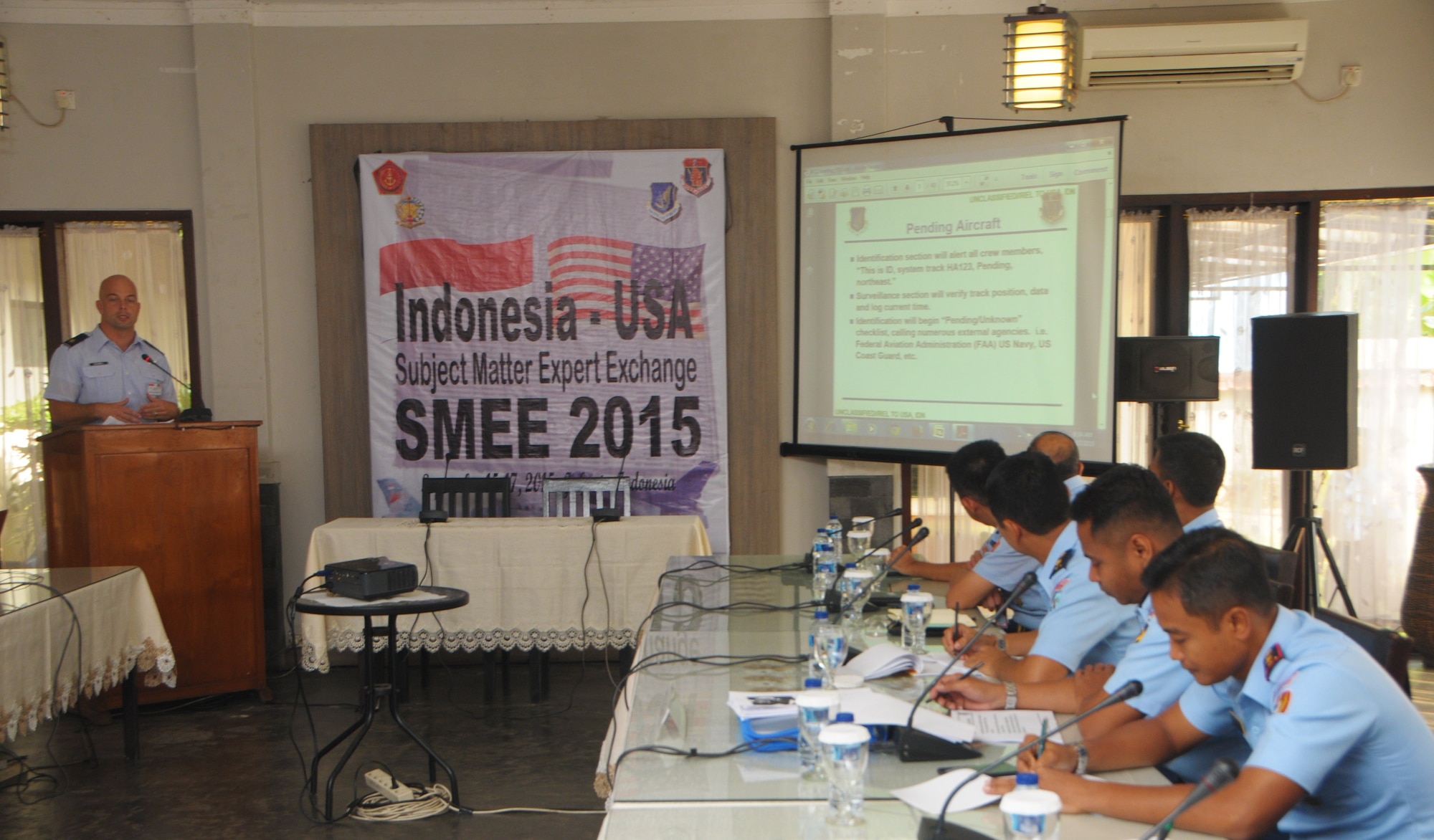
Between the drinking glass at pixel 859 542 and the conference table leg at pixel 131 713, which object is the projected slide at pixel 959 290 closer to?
the drinking glass at pixel 859 542

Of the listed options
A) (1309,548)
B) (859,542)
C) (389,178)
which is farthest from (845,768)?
(389,178)

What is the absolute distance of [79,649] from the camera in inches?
138

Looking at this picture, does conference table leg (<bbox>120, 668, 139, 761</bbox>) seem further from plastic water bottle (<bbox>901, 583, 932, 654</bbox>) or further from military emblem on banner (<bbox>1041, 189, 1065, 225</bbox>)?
military emblem on banner (<bbox>1041, 189, 1065, 225</bbox>)

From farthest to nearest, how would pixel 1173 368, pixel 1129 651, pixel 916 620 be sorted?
pixel 1173 368, pixel 916 620, pixel 1129 651

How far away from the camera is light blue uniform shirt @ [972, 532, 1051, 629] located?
3176mm

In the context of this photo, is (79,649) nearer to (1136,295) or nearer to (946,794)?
(946,794)

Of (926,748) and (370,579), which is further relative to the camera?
(370,579)

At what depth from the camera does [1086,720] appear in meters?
1.99

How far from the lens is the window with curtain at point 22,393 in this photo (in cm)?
535

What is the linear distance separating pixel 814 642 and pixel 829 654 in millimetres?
84

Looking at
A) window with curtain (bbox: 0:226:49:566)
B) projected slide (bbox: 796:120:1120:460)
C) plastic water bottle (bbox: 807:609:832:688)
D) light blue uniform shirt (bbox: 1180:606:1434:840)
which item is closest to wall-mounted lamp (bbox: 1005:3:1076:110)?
projected slide (bbox: 796:120:1120:460)

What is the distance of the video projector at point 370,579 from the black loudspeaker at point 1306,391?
3.62m

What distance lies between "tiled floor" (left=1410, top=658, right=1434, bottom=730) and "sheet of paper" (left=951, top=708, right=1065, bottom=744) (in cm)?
279

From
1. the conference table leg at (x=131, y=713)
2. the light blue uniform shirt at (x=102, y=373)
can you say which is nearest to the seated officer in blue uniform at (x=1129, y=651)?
the conference table leg at (x=131, y=713)
